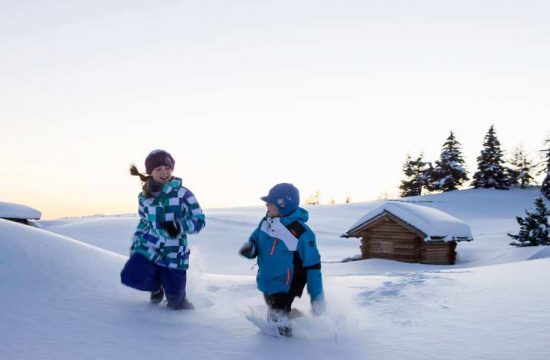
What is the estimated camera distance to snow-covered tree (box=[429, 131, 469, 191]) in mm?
48188

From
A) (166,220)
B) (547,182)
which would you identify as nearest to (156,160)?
(166,220)

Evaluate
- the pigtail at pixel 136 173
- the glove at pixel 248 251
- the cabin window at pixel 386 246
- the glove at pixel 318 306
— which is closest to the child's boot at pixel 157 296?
the glove at pixel 248 251

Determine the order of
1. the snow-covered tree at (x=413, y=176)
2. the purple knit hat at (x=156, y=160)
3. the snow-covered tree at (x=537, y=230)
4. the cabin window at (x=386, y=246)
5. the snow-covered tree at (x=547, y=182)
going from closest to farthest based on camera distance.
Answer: the purple knit hat at (x=156, y=160), the cabin window at (x=386, y=246), the snow-covered tree at (x=537, y=230), the snow-covered tree at (x=547, y=182), the snow-covered tree at (x=413, y=176)

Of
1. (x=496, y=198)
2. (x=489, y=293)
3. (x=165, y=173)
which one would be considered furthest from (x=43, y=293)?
(x=496, y=198)

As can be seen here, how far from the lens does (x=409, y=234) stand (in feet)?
66.9

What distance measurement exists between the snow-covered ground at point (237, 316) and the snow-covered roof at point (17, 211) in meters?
16.3

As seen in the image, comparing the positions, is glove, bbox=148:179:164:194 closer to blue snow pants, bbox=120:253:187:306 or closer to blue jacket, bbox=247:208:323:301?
blue snow pants, bbox=120:253:187:306

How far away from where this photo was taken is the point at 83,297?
364 centimetres

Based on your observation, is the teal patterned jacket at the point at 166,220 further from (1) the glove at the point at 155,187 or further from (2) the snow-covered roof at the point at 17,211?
(2) the snow-covered roof at the point at 17,211

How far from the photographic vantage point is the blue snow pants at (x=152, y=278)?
12.7 feet

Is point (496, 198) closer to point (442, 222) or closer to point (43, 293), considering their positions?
point (442, 222)

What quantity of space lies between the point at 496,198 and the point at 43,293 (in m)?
46.4

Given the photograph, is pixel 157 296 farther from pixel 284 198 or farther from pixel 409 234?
pixel 409 234

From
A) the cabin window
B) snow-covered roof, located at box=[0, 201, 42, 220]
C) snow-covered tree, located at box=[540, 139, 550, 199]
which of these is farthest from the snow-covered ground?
snow-covered tree, located at box=[540, 139, 550, 199]
